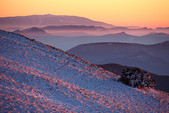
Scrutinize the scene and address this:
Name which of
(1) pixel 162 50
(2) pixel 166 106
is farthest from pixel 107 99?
(1) pixel 162 50

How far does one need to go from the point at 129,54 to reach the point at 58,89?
312 feet

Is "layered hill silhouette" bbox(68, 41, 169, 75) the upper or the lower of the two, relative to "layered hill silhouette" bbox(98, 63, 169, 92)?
upper

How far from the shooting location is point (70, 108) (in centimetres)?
786

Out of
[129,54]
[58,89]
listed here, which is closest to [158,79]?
[58,89]

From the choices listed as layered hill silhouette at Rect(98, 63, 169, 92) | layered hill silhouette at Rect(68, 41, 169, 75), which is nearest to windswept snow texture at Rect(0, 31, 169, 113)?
layered hill silhouette at Rect(98, 63, 169, 92)

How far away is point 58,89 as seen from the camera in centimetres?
970

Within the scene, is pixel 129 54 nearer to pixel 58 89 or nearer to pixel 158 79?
pixel 158 79

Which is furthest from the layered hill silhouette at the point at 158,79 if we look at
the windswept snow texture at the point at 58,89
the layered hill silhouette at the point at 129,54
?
the layered hill silhouette at the point at 129,54

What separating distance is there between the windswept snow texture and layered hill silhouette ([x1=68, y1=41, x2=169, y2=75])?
6854 centimetres

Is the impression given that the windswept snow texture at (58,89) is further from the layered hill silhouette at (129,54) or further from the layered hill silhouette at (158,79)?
the layered hill silhouette at (129,54)

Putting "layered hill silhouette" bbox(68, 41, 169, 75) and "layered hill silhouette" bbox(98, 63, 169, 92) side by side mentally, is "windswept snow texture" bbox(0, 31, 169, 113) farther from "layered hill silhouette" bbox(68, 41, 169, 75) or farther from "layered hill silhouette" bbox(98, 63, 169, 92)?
"layered hill silhouette" bbox(68, 41, 169, 75)

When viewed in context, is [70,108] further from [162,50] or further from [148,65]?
[162,50]

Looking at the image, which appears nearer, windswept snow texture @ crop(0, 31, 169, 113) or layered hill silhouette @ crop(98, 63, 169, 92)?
windswept snow texture @ crop(0, 31, 169, 113)

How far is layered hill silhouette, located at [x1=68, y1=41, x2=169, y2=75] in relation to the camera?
84.1 m
